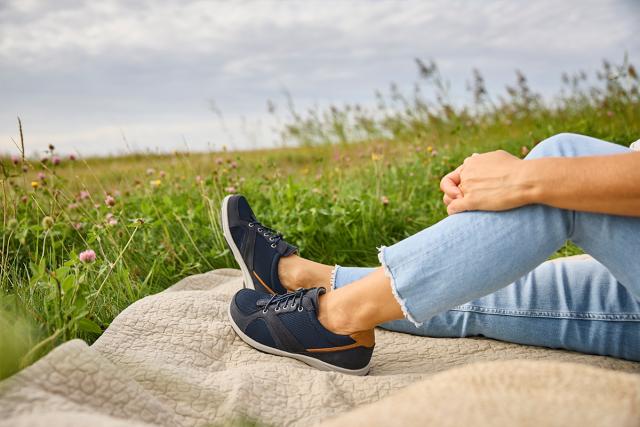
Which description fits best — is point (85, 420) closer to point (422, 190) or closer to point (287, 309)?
point (287, 309)

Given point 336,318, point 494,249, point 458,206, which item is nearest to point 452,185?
point 458,206

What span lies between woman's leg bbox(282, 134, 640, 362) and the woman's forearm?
0.05 meters

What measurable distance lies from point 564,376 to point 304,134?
594cm

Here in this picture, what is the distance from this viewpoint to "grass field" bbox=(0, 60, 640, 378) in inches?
68.8

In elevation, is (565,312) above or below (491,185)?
below

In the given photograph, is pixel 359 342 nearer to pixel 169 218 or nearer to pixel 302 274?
pixel 302 274

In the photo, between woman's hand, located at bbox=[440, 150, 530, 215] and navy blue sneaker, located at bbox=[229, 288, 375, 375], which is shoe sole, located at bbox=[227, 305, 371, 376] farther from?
woman's hand, located at bbox=[440, 150, 530, 215]

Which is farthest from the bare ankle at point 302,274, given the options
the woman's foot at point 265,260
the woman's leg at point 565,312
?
the woman's leg at point 565,312

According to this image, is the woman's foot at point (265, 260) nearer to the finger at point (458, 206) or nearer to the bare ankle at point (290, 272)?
the bare ankle at point (290, 272)

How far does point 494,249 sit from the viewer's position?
4.53 feet

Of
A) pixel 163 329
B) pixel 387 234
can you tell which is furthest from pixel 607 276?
pixel 387 234

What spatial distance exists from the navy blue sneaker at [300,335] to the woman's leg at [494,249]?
0.33m

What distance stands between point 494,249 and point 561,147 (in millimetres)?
347

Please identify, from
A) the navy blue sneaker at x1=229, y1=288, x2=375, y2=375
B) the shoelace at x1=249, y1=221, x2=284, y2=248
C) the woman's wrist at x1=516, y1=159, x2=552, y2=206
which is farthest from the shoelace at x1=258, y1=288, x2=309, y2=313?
the woman's wrist at x1=516, y1=159, x2=552, y2=206
